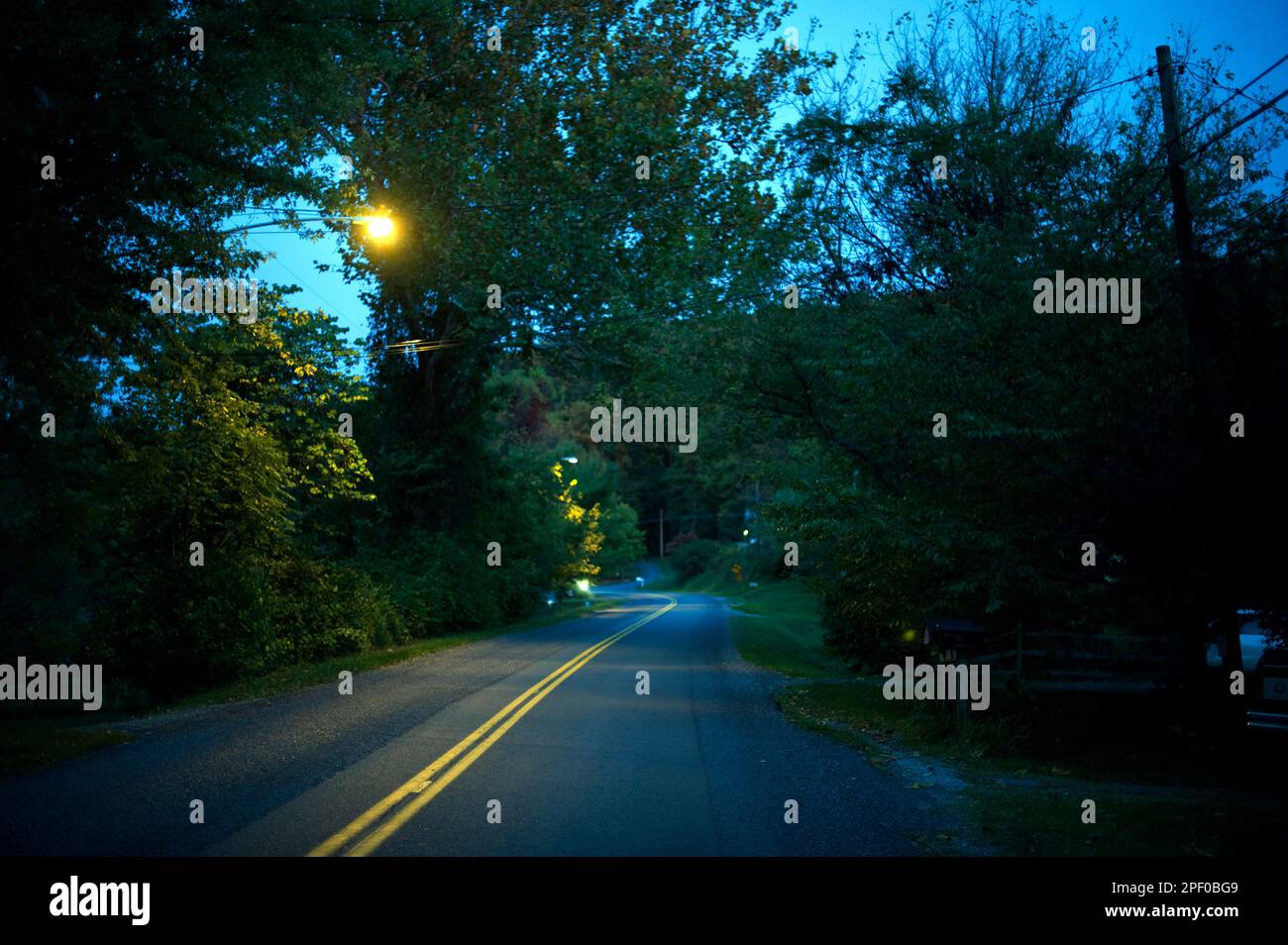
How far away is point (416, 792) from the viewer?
852 centimetres

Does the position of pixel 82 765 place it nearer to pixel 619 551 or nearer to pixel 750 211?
pixel 750 211

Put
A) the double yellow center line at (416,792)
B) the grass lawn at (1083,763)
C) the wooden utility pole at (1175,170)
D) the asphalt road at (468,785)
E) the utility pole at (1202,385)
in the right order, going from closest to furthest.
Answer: the double yellow center line at (416,792), the asphalt road at (468,785), the grass lawn at (1083,763), the utility pole at (1202,385), the wooden utility pole at (1175,170)

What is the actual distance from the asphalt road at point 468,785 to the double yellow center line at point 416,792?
0.08 feet

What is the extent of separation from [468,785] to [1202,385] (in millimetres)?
8698

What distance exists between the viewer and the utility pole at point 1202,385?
10852 mm

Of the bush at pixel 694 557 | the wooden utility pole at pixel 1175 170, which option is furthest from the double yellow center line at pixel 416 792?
the bush at pixel 694 557

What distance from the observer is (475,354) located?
31375mm

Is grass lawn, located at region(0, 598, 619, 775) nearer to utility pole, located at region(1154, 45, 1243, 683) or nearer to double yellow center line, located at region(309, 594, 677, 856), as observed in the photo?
double yellow center line, located at region(309, 594, 677, 856)

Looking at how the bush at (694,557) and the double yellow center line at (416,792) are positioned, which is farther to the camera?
the bush at (694,557)

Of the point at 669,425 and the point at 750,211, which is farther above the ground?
the point at 750,211

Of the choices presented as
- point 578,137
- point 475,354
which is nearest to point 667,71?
point 578,137

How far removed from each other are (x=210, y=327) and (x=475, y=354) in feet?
42.9

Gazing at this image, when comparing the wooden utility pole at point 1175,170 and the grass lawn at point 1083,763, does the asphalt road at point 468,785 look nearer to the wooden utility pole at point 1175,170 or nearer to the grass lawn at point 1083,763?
the grass lawn at point 1083,763

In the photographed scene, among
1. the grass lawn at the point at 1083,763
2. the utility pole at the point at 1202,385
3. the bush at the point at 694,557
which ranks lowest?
the bush at the point at 694,557
